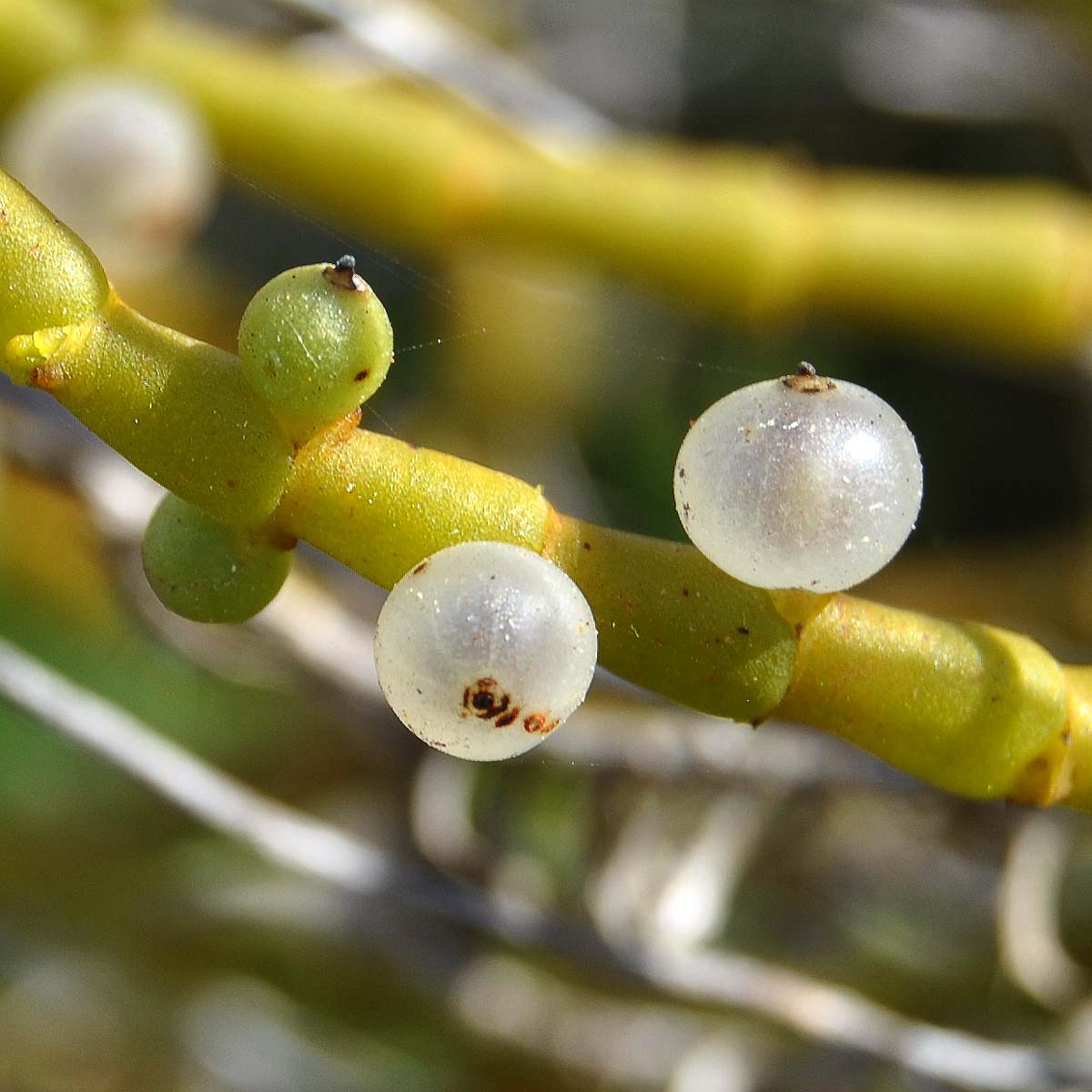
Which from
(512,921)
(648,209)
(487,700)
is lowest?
(487,700)

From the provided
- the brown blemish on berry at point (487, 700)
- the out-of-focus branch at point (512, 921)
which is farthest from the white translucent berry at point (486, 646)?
the out-of-focus branch at point (512, 921)

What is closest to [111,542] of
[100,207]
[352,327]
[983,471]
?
[100,207]

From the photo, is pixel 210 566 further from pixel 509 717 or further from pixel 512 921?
pixel 512 921

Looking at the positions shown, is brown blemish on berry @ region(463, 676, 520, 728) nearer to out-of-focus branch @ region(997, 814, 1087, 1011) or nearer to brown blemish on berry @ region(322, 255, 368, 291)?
brown blemish on berry @ region(322, 255, 368, 291)

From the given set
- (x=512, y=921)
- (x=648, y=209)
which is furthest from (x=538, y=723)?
(x=648, y=209)

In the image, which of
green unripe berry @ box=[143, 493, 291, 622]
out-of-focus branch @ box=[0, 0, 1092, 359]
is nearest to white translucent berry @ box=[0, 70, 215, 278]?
out-of-focus branch @ box=[0, 0, 1092, 359]

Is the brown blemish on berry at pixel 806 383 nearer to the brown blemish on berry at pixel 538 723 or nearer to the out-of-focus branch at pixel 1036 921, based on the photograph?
the brown blemish on berry at pixel 538 723

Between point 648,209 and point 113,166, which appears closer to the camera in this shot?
point 113,166
